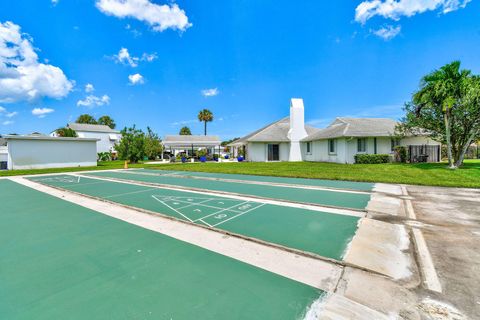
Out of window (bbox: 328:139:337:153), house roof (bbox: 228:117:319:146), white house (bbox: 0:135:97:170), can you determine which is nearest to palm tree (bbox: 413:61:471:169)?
window (bbox: 328:139:337:153)

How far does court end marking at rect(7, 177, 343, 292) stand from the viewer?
Answer: 2959 mm

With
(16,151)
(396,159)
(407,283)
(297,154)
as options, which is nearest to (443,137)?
(396,159)

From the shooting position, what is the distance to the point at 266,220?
5.40m

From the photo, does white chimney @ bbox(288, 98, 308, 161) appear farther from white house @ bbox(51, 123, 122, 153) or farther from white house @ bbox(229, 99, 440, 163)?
white house @ bbox(51, 123, 122, 153)

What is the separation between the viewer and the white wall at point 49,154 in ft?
72.7

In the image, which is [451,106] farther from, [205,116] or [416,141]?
[205,116]

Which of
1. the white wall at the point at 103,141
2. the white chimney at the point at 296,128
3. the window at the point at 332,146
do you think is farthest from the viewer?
the white wall at the point at 103,141

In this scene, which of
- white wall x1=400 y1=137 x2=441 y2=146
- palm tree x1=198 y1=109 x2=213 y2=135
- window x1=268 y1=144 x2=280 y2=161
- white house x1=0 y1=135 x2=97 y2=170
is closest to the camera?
white wall x1=400 y1=137 x2=441 y2=146

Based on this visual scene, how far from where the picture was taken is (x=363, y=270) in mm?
3039

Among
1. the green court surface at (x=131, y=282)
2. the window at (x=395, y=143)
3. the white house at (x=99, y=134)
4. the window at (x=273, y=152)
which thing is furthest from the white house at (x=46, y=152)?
the window at (x=395, y=143)

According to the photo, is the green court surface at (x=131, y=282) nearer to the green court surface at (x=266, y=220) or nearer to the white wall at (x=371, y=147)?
the green court surface at (x=266, y=220)

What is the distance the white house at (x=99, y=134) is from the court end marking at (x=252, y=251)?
164 ft

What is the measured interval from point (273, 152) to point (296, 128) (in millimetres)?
3978

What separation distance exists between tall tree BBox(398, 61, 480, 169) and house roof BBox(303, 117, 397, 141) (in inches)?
155
